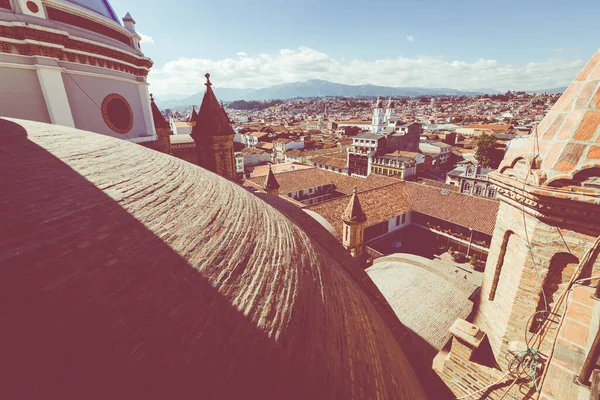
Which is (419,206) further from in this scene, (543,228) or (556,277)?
(543,228)

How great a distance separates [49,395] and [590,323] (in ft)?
19.6

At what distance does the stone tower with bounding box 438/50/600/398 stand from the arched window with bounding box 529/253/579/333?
1 cm

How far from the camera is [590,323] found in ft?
12.3

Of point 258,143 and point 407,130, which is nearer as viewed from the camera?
point 407,130

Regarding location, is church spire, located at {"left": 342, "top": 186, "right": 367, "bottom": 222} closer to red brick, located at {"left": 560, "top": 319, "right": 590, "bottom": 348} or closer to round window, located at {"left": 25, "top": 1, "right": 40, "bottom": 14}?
red brick, located at {"left": 560, "top": 319, "right": 590, "bottom": 348}

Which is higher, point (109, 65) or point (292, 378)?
point (109, 65)

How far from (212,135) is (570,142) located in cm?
1692

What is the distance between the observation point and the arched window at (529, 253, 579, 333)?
199 inches

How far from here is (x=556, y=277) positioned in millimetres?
5258

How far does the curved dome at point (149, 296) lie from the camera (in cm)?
212

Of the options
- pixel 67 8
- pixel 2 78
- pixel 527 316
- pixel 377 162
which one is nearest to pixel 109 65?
pixel 67 8

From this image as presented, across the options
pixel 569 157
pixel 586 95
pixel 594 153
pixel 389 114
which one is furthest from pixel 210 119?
pixel 389 114

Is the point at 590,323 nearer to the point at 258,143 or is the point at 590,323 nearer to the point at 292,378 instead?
the point at 292,378

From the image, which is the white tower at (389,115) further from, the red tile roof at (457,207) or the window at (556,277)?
the window at (556,277)
